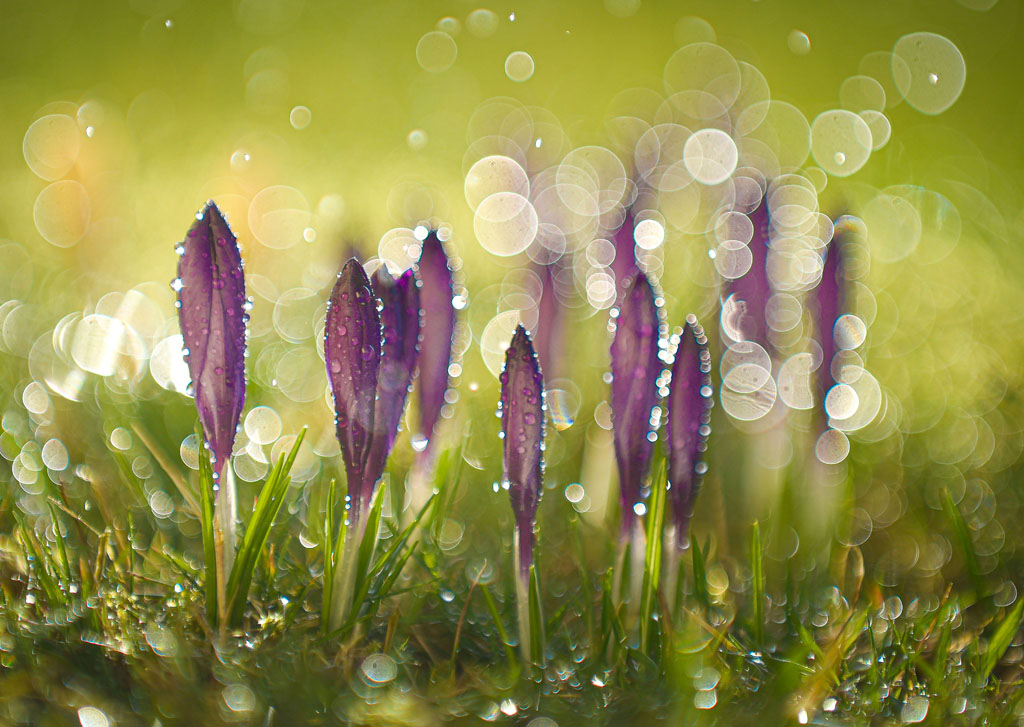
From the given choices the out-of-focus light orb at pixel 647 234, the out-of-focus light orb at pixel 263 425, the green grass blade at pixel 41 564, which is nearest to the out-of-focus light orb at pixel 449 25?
the out-of-focus light orb at pixel 647 234

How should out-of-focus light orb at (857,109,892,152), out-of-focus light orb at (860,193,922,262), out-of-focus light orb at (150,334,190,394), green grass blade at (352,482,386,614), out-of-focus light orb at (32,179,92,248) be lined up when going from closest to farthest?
green grass blade at (352,482,386,614) → out-of-focus light orb at (150,334,190,394) → out-of-focus light orb at (32,179,92,248) → out-of-focus light orb at (860,193,922,262) → out-of-focus light orb at (857,109,892,152)

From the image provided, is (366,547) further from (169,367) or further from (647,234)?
(169,367)

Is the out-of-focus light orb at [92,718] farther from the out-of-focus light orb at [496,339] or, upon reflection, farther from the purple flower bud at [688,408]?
the out-of-focus light orb at [496,339]

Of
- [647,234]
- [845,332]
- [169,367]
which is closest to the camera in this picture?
[845,332]

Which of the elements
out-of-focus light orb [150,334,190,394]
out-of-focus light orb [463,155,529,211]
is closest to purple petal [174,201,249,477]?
out-of-focus light orb [150,334,190,394]

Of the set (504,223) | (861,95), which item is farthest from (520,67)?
(861,95)

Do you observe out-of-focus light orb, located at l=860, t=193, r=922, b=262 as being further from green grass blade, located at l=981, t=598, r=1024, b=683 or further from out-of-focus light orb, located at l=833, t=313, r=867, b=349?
green grass blade, located at l=981, t=598, r=1024, b=683

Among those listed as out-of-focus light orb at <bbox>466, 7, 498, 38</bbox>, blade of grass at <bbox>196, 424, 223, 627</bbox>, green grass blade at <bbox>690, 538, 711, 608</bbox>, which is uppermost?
out-of-focus light orb at <bbox>466, 7, 498, 38</bbox>
